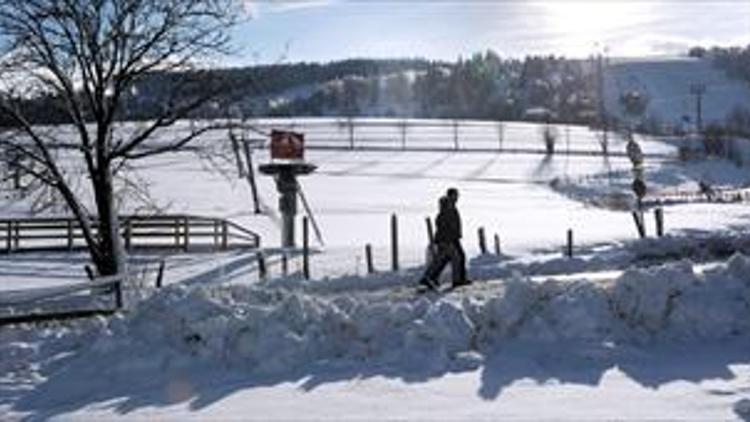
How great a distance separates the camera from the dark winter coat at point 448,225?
2245 cm

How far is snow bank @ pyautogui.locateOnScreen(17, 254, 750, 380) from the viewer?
14.0 m

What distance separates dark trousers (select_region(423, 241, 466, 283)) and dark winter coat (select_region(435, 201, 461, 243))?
0.09 metres

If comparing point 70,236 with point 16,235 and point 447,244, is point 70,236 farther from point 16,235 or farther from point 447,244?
point 447,244

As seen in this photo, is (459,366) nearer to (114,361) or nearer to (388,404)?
(388,404)

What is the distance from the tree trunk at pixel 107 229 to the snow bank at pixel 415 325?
1192 cm

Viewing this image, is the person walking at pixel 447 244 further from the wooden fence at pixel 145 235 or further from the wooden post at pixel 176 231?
the wooden post at pixel 176 231

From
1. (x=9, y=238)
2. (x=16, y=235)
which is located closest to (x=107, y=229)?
(x=9, y=238)

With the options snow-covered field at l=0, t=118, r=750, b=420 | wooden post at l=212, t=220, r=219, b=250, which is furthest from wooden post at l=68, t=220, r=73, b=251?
snow-covered field at l=0, t=118, r=750, b=420

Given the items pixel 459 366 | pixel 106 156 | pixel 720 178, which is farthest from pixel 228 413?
pixel 720 178

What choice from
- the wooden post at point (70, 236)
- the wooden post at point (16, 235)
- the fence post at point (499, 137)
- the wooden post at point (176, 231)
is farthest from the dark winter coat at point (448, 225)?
the fence post at point (499, 137)

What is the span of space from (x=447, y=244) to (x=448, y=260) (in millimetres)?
288

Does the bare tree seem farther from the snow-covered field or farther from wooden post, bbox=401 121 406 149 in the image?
wooden post, bbox=401 121 406 149

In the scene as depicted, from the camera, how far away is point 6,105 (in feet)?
86.2

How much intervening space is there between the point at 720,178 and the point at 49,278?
87477 mm
